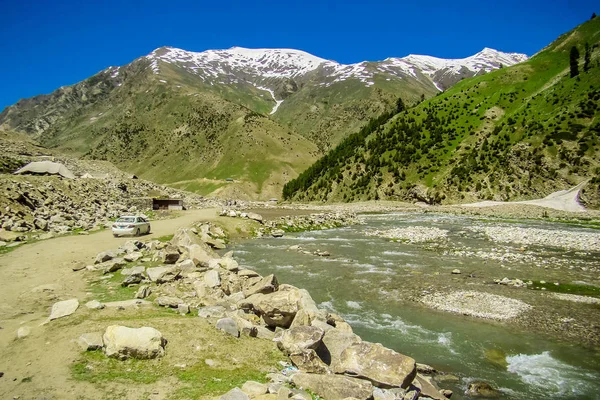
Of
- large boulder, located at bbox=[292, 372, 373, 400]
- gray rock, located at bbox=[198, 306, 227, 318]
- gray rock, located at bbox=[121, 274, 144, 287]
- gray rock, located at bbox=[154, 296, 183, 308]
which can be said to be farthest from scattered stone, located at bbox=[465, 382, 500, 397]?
gray rock, located at bbox=[121, 274, 144, 287]

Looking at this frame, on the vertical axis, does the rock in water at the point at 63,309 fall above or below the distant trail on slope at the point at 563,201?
above

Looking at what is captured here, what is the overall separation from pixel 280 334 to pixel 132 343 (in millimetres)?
4671

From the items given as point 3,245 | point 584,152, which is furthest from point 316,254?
point 584,152

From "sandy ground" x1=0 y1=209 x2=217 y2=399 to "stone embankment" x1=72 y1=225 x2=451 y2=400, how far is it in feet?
3.59

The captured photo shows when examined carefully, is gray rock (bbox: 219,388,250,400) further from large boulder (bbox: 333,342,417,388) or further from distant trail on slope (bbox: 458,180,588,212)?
distant trail on slope (bbox: 458,180,588,212)

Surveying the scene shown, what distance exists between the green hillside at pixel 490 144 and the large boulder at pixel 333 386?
74.0 metres

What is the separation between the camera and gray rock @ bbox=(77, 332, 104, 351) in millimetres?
9297

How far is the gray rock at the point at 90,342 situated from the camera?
30.5 feet

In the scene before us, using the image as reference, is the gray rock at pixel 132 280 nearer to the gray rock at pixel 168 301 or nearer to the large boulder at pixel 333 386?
the gray rock at pixel 168 301

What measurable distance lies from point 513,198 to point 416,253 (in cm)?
6265

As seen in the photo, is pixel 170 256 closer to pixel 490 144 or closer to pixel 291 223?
pixel 291 223

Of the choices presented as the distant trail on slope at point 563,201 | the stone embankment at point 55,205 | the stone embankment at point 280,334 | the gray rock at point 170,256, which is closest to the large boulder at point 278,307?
the stone embankment at point 280,334

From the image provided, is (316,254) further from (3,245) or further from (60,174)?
(60,174)

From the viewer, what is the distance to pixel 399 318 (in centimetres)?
1593
